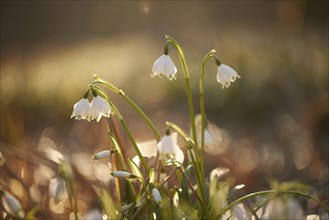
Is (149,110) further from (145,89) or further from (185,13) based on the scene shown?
(185,13)

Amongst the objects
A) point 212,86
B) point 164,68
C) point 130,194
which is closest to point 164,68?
point 164,68

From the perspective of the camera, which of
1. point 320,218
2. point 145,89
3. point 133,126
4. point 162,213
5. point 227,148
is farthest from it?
point 145,89

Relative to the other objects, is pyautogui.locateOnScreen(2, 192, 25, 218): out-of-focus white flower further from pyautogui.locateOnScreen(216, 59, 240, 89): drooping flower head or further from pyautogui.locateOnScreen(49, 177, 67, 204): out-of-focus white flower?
pyautogui.locateOnScreen(216, 59, 240, 89): drooping flower head

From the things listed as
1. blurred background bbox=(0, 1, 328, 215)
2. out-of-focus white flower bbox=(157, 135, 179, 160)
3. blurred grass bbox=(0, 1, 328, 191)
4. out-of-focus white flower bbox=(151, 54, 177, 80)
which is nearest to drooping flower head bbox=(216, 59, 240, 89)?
out-of-focus white flower bbox=(151, 54, 177, 80)

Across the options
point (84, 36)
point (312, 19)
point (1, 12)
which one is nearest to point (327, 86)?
point (312, 19)

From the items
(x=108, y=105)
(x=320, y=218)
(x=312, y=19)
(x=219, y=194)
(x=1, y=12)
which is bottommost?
(x=320, y=218)

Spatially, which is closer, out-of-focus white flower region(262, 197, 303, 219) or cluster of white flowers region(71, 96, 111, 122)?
out-of-focus white flower region(262, 197, 303, 219)

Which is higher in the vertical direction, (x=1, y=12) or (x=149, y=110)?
(x=1, y=12)
